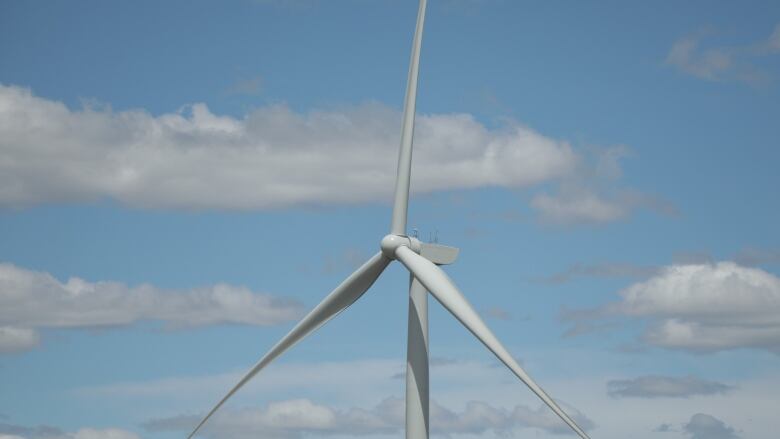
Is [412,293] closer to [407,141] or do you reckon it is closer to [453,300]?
[453,300]

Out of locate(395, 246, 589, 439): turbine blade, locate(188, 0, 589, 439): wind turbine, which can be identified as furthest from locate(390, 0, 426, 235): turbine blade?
locate(395, 246, 589, 439): turbine blade

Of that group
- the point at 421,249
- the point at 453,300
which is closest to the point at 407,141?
the point at 421,249

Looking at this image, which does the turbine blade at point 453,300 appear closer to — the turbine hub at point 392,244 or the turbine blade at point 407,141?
the turbine hub at point 392,244

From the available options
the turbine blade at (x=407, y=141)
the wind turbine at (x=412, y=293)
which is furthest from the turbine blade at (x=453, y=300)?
the turbine blade at (x=407, y=141)

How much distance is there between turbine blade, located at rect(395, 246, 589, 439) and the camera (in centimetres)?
5891

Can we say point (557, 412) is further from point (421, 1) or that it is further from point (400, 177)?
point (421, 1)

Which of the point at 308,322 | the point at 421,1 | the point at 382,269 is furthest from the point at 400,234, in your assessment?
the point at 421,1

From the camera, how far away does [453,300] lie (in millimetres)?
60812

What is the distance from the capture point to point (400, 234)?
66.0 meters

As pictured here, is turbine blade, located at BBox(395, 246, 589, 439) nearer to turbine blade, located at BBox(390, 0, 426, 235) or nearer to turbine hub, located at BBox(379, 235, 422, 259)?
turbine hub, located at BBox(379, 235, 422, 259)

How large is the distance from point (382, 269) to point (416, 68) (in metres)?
10.2

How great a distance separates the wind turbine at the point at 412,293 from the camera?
6088 centimetres

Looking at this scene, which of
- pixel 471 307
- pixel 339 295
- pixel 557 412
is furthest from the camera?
pixel 339 295

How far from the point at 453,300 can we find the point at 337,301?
7.47 m
